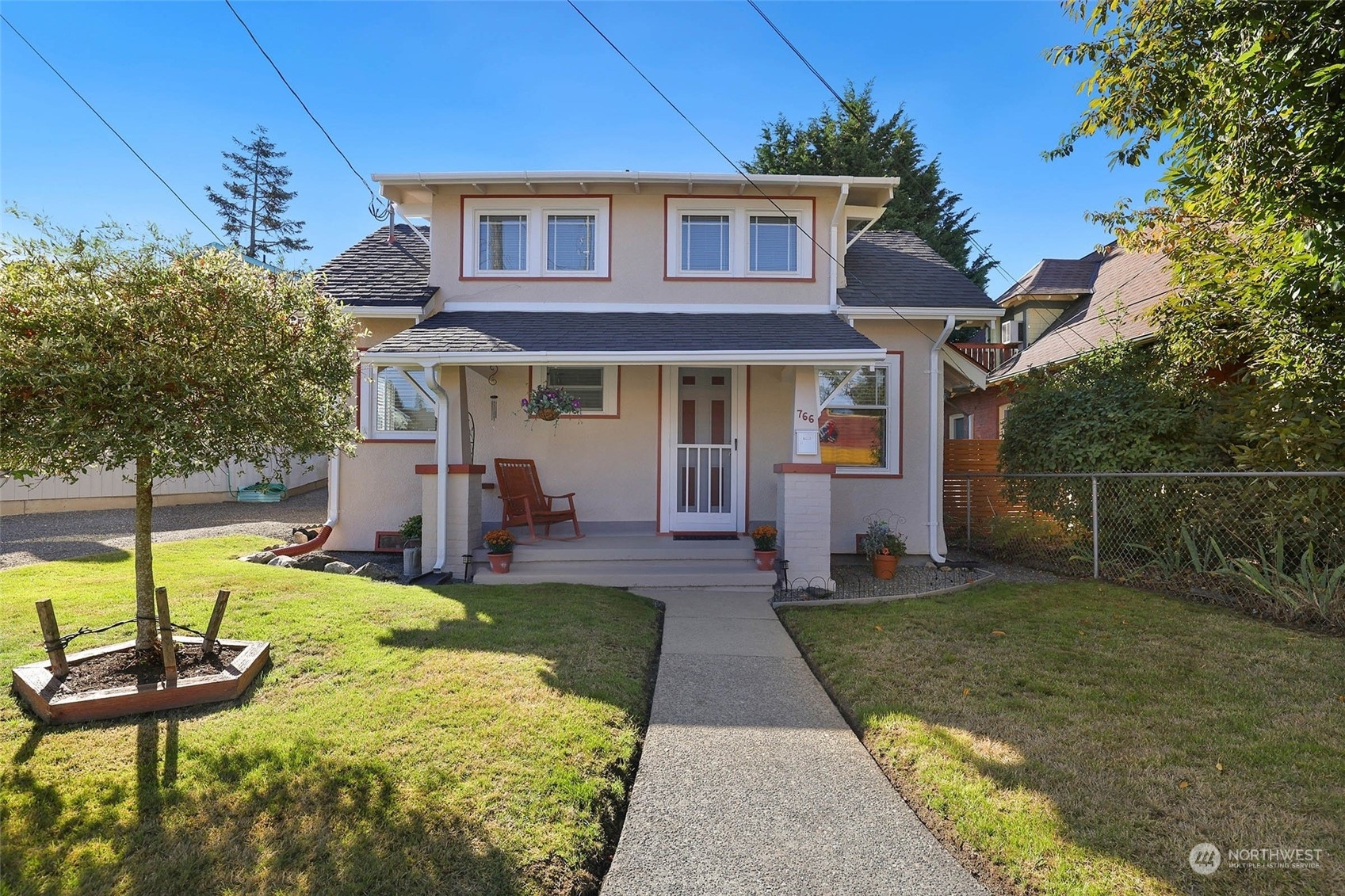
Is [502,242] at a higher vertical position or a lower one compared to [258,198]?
lower

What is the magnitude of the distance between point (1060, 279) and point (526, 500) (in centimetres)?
1476

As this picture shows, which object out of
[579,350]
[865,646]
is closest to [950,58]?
[579,350]

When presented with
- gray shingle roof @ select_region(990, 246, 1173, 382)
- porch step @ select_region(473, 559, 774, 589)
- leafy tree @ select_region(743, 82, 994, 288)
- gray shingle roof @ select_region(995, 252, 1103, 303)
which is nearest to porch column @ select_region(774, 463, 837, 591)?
porch step @ select_region(473, 559, 774, 589)

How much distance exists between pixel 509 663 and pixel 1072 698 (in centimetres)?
346

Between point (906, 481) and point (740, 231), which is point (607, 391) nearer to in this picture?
point (740, 231)

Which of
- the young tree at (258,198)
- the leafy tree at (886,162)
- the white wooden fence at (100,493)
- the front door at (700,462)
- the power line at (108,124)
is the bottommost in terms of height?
the white wooden fence at (100,493)

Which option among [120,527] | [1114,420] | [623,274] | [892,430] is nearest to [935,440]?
[892,430]

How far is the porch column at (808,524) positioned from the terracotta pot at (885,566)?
83cm

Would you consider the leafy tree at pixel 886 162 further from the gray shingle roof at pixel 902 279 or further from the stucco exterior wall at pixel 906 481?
the stucco exterior wall at pixel 906 481

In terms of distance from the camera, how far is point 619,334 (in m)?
7.96

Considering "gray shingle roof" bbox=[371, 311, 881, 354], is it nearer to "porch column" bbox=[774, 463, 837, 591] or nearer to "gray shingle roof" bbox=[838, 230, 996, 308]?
"gray shingle roof" bbox=[838, 230, 996, 308]

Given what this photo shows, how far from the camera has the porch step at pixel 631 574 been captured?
23.8 ft

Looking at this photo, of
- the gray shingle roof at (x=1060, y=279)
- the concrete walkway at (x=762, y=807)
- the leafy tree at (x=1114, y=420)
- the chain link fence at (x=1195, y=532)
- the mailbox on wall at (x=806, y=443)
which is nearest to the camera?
Answer: the concrete walkway at (x=762, y=807)

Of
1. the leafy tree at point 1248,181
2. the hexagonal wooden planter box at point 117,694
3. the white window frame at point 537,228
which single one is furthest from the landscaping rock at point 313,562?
the leafy tree at point 1248,181
